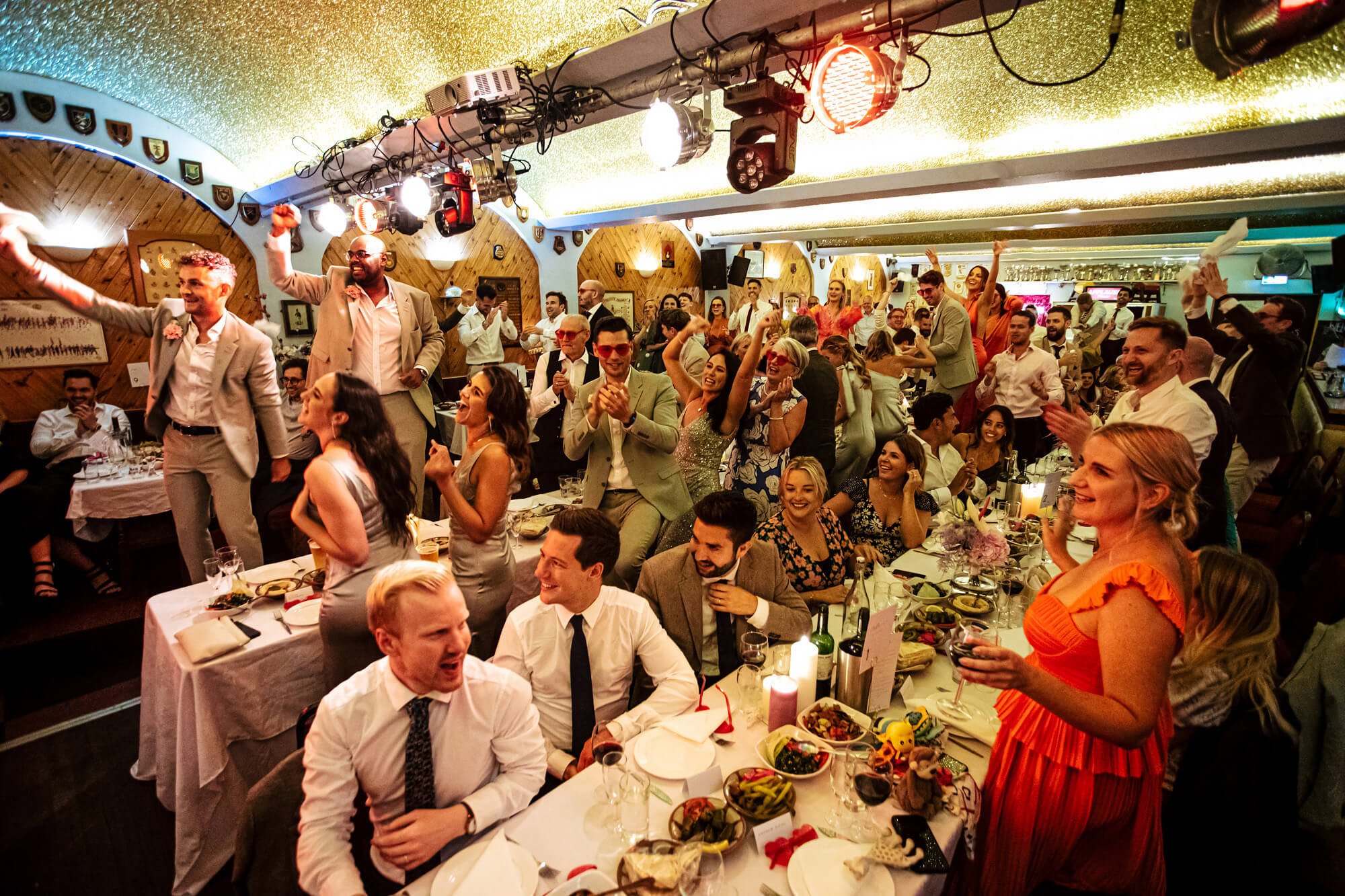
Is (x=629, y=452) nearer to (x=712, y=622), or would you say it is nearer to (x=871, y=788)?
(x=712, y=622)

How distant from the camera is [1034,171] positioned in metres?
4.76

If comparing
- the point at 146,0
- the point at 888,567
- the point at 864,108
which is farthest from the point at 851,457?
the point at 146,0

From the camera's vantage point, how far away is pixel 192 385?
3.14 metres

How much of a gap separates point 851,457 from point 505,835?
377 cm

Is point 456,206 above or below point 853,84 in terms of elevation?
above

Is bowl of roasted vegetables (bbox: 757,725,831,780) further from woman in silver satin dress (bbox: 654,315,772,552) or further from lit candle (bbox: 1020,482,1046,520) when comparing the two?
lit candle (bbox: 1020,482,1046,520)

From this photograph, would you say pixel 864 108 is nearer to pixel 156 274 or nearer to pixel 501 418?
pixel 501 418

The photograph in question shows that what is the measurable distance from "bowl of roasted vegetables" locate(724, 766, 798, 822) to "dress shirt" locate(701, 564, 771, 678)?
65 cm

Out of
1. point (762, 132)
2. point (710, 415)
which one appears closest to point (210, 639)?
point (710, 415)

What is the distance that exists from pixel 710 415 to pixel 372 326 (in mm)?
2275

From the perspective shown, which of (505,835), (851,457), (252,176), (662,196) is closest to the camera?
(505,835)

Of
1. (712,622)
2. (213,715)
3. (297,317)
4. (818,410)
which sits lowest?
(213,715)

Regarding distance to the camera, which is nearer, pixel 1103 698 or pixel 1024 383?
pixel 1103 698

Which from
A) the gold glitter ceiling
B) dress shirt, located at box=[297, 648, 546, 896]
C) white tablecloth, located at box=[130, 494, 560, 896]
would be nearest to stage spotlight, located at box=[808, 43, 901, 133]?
the gold glitter ceiling
